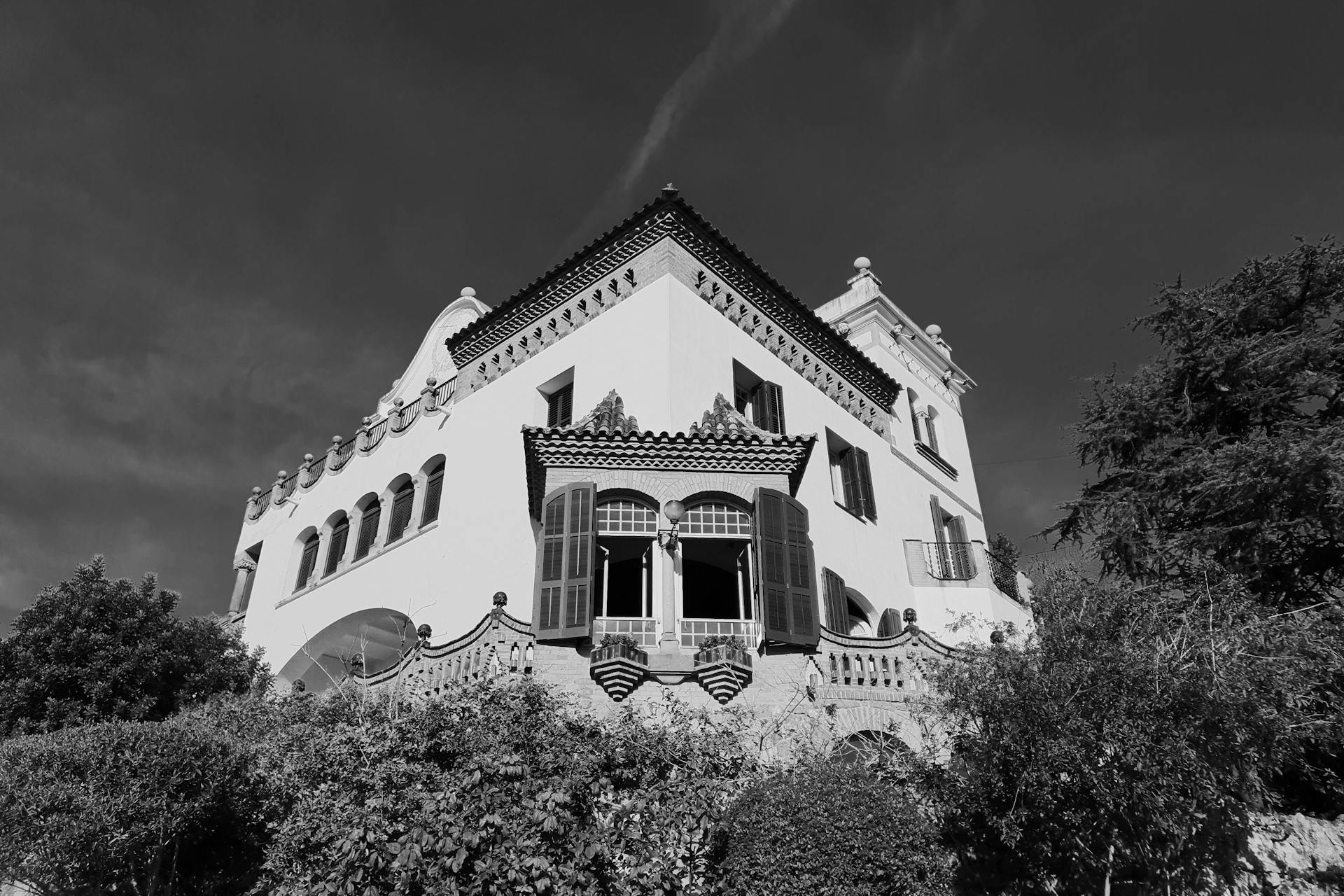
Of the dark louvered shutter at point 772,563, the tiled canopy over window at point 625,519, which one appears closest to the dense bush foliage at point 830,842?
the dark louvered shutter at point 772,563

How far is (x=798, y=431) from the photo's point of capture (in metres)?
22.3

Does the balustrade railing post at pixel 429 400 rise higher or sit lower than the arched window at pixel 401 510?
higher

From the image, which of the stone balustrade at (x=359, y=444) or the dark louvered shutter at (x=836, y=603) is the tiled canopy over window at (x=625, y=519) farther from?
the stone balustrade at (x=359, y=444)

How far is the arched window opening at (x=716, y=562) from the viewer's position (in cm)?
1678

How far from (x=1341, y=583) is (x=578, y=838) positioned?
1423 centimetres

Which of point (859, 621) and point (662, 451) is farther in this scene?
point (859, 621)

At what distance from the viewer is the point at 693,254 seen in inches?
872

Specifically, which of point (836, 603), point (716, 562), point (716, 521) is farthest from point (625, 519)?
point (836, 603)

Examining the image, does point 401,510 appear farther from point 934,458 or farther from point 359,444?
point 934,458

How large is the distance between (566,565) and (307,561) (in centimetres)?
1357

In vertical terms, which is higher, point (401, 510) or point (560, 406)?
point (560, 406)

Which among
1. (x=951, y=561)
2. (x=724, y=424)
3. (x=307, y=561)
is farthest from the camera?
(x=307, y=561)

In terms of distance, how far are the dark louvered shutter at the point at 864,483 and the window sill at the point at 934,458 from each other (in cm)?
435

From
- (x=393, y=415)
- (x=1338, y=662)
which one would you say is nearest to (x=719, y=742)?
(x=1338, y=662)
